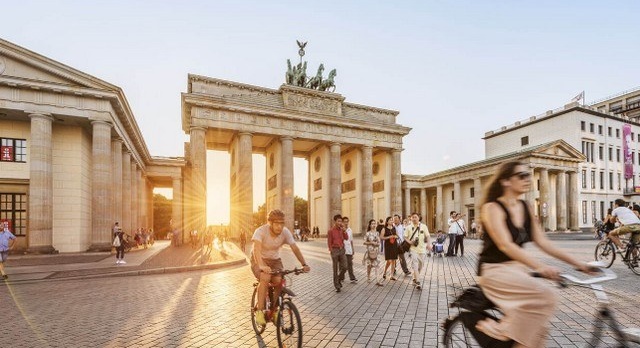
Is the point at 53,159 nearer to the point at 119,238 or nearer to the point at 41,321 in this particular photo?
the point at 119,238

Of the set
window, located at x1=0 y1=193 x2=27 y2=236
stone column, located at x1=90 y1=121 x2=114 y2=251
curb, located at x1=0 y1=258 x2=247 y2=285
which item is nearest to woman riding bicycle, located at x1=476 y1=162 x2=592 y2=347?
curb, located at x1=0 y1=258 x2=247 y2=285

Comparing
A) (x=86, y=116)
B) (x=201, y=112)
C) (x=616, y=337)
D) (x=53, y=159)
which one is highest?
(x=201, y=112)

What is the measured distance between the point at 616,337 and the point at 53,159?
27739 millimetres

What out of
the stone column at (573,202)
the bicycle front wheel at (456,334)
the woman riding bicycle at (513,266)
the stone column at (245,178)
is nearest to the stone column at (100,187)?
the stone column at (245,178)

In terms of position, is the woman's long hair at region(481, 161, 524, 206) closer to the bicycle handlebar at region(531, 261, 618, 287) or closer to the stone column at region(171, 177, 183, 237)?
the bicycle handlebar at region(531, 261, 618, 287)

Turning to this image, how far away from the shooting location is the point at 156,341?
5621 mm

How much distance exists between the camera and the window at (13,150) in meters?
22.4

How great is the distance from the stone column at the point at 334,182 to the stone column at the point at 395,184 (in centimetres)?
788

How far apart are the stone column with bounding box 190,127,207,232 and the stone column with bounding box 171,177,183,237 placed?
1.49 meters

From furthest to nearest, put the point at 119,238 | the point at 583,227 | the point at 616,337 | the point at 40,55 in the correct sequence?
the point at 583,227
the point at 40,55
the point at 119,238
the point at 616,337

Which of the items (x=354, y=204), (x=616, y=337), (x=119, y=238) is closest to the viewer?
(x=616, y=337)

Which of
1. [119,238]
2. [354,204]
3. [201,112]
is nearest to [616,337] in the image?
[119,238]

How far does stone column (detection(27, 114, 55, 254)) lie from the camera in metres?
20.8

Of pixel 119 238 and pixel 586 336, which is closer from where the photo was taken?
pixel 586 336
